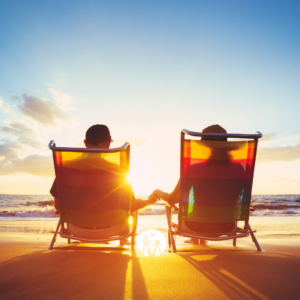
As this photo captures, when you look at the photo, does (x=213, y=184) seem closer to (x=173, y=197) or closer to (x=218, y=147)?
(x=218, y=147)

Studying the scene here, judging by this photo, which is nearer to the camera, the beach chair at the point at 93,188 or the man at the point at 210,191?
the beach chair at the point at 93,188

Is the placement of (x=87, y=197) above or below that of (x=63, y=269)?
above

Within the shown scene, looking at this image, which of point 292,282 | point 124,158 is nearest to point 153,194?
point 124,158

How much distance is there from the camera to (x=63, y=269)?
193cm

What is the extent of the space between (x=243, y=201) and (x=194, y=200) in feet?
2.24

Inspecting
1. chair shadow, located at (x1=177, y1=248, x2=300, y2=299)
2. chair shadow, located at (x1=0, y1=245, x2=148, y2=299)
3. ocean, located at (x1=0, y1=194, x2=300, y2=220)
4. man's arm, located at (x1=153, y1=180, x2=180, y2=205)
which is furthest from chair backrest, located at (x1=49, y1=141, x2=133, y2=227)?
ocean, located at (x1=0, y1=194, x2=300, y2=220)

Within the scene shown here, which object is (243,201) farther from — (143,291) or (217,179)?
(143,291)

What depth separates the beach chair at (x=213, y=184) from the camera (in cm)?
263

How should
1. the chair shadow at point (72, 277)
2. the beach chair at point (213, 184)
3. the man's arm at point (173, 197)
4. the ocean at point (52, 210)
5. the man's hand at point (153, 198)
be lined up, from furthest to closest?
the ocean at point (52, 210) < the man's hand at point (153, 198) < the man's arm at point (173, 197) < the beach chair at point (213, 184) < the chair shadow at point (72, 277)

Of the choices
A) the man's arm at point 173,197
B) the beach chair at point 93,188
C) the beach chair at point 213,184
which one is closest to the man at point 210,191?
the beach chair at point 213,184

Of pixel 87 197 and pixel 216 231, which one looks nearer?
pixel 87 197

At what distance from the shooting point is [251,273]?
1860 mm

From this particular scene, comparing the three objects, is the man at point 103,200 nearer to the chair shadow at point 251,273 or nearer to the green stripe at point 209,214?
the green stripe at point 209,214

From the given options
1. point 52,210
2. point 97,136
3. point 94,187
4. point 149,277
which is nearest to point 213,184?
point 149,277
